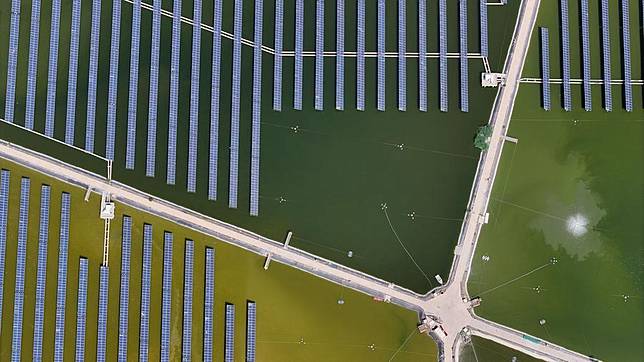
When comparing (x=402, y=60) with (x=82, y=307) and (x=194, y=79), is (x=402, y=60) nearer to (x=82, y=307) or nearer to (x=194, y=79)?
(x=194, y=79)

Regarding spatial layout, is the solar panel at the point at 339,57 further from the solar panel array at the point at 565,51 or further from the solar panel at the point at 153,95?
the solar panel array at the point at 565,51

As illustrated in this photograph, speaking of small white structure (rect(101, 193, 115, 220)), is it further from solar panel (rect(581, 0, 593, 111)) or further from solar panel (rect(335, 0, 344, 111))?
solar panel (rect(581, 0, 593, 111))

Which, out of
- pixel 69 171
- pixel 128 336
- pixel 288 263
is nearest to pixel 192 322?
pixel 128 336

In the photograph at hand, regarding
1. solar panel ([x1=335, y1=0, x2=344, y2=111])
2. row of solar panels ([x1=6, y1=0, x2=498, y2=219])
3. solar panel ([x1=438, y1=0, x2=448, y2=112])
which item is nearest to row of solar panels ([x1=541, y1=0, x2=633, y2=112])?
row of solar panels ([x1=6, y1=0, x2=498, y2=219])

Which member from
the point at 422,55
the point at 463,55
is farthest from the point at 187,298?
the point at 463,55

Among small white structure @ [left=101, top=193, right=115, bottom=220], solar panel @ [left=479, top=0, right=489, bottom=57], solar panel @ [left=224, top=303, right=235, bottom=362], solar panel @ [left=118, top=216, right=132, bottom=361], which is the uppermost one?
solar panel @ [left=479, top=0, right=489, bottom=57]

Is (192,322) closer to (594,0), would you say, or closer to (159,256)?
(159,256)
